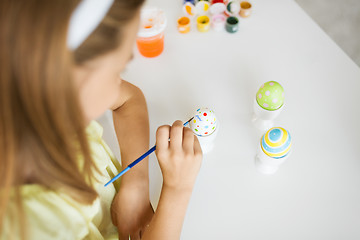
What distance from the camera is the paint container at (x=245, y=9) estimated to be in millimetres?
935

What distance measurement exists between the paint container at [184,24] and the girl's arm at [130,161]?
289mm

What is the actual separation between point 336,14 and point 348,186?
1.54m

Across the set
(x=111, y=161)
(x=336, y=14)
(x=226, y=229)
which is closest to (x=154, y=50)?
(x=111, y=161)

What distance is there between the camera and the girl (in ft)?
0.98

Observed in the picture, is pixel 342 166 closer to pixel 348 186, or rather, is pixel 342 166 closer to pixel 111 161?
pixel 348 186

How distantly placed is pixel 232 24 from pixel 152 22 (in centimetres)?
24

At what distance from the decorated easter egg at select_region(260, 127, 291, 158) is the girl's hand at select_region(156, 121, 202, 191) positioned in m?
0.14

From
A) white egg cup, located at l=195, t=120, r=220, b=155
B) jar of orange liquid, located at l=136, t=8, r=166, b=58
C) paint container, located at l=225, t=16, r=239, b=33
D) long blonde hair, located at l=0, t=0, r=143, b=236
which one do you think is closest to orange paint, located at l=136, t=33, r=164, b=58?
jar of orange liquid, located at l=136, t=8, r=166, b=58

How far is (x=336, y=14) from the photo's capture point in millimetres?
1824

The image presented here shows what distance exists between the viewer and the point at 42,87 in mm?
317

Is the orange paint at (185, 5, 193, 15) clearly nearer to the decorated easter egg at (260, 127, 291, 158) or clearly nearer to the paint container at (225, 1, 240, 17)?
the paint container at (225, 1, 240, 17)

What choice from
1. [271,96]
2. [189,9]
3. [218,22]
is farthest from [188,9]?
[271,96]

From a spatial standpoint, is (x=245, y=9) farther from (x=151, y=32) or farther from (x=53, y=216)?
(x=53, y=216)

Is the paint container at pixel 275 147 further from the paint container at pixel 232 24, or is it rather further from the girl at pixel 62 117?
the paint container at pixel 232 24
